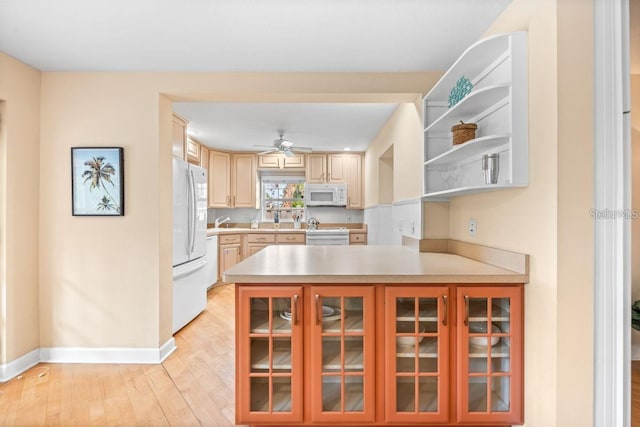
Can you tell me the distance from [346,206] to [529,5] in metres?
4.12

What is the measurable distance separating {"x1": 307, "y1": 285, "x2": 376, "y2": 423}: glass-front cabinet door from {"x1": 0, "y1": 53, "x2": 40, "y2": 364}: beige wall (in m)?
2.30

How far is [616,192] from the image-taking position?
51.3 inches

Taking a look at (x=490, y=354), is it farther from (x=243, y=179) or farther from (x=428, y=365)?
(x=243, y=179)

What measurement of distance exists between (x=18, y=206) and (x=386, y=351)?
2751mm

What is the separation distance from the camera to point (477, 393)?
5.30 feet

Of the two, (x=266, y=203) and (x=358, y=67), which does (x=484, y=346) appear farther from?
(x=266, y=203)

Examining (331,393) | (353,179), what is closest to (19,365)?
(331,393)

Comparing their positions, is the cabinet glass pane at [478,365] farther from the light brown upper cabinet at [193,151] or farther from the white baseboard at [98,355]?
the light brown upper cabinet at [193,151]

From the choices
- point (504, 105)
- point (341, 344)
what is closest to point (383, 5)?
point (504, 105)

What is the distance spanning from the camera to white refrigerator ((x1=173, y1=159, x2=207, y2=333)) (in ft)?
9.84

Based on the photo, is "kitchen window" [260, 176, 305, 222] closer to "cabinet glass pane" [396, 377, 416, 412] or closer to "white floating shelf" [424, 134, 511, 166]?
"white floating shelf" [424, 134, 511, 166]

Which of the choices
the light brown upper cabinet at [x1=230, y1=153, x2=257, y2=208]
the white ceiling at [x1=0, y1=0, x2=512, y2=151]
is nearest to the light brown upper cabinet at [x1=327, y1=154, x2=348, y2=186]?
the light brown upper cabinet at [x1=230, y1=153, x2=257, y2=208]

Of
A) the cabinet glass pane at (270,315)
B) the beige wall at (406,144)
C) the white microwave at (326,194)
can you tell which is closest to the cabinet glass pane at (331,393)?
the cabinet glass pane at (270,315)

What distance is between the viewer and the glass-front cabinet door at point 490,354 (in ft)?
5.08
